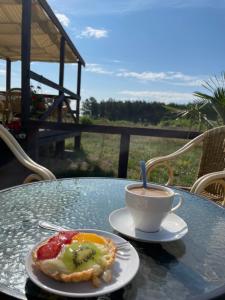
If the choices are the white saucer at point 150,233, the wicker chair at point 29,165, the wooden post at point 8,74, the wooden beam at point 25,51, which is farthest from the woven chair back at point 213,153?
the wooden post at point 8,74

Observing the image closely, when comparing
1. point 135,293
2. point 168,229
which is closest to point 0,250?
point 135,293

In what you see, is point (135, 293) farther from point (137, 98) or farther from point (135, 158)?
point (137, 98)

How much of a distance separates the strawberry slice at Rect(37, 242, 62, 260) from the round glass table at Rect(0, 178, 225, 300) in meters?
0.06

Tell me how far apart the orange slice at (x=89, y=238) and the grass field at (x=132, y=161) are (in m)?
2.36

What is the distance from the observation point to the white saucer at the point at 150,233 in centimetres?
81

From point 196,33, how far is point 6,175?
6.28 m

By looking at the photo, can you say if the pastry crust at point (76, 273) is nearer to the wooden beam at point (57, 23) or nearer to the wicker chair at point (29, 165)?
the wicker chair at point (29, 165)

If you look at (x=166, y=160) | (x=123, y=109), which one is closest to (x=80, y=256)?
(x=166, y=160)

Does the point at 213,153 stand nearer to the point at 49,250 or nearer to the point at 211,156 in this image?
the point at 211,156

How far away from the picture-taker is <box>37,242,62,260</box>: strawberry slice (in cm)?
57

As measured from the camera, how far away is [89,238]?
0.65 meters

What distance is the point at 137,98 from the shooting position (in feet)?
45.5

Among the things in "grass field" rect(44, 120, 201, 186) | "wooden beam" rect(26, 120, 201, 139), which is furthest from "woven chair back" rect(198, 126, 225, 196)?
"grass field" rect(44, 120, 201, 186)

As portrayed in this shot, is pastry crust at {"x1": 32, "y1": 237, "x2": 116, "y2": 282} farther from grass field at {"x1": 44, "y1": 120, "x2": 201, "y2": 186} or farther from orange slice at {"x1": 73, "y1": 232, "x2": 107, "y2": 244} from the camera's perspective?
grass field at {"x1": 44, "y1": 120, "x2": 201, "y2": 186}
